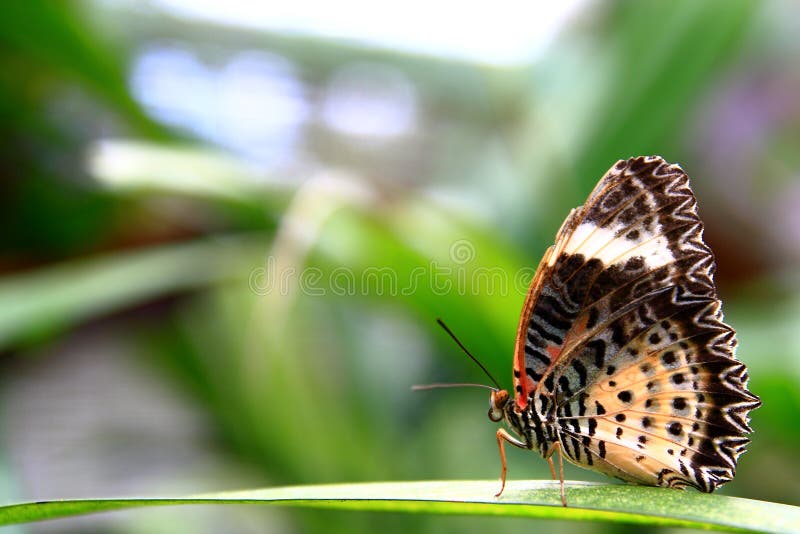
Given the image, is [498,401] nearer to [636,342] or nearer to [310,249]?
[636,342]

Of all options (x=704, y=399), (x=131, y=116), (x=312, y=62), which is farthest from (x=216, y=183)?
(x=312, y=62)

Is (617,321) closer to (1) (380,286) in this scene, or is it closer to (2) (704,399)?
(2) (704,399)

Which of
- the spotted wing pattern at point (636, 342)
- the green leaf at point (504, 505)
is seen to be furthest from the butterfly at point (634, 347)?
the green leaf at point (504, 505)

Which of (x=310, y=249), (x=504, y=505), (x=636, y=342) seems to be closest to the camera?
(x=504, y=505)

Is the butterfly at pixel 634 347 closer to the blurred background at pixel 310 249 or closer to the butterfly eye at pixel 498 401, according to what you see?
the butterfly eye at pixel 498 401

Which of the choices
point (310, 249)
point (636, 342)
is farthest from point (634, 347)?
point (310, 249)

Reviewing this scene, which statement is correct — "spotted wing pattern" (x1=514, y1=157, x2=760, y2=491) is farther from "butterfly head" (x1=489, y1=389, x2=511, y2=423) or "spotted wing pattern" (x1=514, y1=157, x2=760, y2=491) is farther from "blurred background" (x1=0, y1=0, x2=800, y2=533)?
"blurred background" (x1=0, y1=0, x2=800, y2=533)
